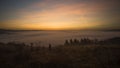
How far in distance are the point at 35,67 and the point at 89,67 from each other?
3158 mm

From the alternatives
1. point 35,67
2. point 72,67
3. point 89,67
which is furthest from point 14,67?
point 89,67

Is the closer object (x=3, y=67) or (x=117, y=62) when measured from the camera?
(x=3, y=67)

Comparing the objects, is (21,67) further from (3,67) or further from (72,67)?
(72,67)

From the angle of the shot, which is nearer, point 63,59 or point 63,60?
point 63,60

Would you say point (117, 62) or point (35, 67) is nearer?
point (35, 67)

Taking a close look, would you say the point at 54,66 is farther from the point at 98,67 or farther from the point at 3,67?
the point at 3,67

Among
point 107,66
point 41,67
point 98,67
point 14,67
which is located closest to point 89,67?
point 98,67

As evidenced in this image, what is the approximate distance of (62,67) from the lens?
814cm

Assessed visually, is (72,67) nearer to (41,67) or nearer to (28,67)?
(41,67)

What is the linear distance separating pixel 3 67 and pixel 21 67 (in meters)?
1.06

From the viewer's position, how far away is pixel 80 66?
8.56 meters

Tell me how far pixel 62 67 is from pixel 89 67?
1.60 meters

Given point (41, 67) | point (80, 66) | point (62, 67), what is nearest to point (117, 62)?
point (80, 66)

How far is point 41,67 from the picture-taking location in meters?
8.21
